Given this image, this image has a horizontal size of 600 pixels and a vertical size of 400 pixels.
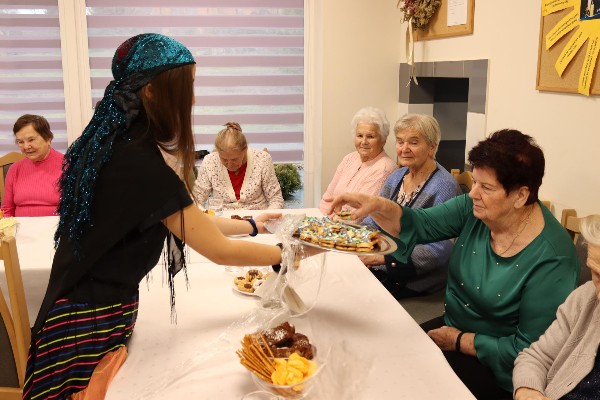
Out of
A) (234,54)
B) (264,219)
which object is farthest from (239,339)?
→ (234,54)

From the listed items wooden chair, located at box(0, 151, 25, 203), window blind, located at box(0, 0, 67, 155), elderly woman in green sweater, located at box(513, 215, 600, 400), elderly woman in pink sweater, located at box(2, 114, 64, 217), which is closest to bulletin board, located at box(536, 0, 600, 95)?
elderly woman in green sweater, located at box(513, 215, 600, 400)

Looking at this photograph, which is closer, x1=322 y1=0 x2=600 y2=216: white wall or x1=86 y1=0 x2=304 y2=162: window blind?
x1=322 y1=0 x2=600 y2=216: white wall

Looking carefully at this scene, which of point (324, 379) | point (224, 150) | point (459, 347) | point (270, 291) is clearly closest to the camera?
point (324, 379)

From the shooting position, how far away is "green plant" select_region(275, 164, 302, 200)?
4.57m

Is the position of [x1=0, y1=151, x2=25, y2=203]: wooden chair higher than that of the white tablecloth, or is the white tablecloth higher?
[x1=0, y1=151, x2=25, y2=203]: wooden chair

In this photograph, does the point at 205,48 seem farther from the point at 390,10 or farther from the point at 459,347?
the point at 459,347

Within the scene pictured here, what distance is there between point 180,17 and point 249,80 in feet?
2.31

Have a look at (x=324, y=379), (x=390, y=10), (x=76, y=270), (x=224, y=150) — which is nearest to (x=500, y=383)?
(x=324, y=379)

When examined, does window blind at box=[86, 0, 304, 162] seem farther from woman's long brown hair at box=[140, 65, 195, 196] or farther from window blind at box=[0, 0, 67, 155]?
woman's long brown hair at box=[140, 65, 195, 196]

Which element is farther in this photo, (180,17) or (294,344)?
(180,17)

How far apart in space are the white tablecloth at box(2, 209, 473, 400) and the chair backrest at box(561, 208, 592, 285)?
0.69m

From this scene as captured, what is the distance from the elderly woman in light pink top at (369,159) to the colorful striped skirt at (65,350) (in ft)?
6.44

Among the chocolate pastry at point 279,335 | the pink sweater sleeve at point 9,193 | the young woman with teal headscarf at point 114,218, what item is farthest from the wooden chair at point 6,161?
the chocolate pastry at point 279,335

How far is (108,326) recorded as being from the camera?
4.86ft
